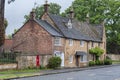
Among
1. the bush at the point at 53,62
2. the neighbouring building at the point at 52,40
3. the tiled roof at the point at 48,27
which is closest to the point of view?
the bush at the point at 53,62

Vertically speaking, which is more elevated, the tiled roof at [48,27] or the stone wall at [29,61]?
the tiled roof at [48,27]

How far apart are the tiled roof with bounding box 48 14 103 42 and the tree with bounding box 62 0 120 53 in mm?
15143

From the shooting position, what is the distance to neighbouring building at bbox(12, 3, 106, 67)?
5631 centimetres

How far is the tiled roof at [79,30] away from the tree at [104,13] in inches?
596

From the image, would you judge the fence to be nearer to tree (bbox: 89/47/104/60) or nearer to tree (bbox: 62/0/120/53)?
tree (bbox: 89/47/104/60)

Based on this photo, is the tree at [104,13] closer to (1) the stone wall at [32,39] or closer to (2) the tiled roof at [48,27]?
(2) the tiled roof at [48,27]

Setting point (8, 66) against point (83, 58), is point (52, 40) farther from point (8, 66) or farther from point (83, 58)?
point (8, 66)

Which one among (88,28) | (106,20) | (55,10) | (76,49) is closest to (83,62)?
(76,49)

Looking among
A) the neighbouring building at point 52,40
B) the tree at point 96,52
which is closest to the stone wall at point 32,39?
the neighbouring building at point 52,40

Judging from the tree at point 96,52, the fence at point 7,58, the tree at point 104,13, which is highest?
the tree at point 104,13

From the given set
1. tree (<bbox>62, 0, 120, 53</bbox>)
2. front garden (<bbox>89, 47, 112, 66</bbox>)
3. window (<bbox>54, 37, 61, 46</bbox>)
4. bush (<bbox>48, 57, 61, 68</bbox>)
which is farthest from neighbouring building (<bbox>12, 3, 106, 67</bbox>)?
tree (<bbox>62, 0, 120, 53</bbox>)

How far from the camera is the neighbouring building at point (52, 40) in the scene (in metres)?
56.3

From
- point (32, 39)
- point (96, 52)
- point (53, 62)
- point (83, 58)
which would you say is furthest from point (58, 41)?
point (96, 52)

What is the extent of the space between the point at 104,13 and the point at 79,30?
97.7 feet
